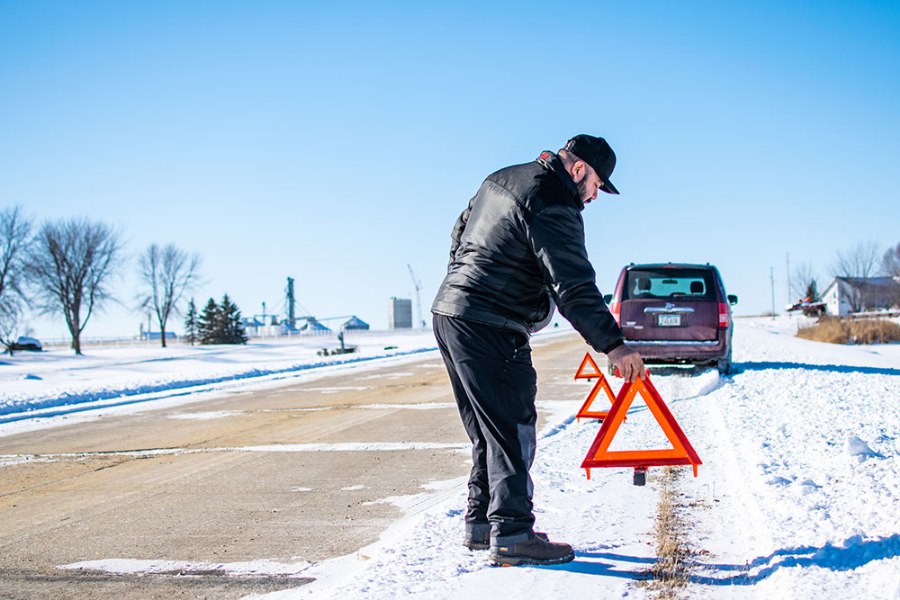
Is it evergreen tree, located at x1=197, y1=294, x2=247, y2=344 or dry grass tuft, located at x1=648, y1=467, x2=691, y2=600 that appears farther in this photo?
evergreen tree, located at x1=197, y1=294, x2=247, y2=344

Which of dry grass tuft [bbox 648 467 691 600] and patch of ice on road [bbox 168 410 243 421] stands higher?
dry grass tuft [bbox 648 467 691 600]

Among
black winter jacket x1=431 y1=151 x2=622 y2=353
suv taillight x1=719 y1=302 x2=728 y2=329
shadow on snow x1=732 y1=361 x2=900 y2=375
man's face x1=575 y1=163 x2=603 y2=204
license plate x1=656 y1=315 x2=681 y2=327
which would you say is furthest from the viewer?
shadow on snow x1=732 y1=361 x2=900 y2=375

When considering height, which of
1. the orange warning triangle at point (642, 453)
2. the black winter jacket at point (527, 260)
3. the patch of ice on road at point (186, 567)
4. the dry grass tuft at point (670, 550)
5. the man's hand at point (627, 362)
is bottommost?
the patch of ice on road at point (186, 567)

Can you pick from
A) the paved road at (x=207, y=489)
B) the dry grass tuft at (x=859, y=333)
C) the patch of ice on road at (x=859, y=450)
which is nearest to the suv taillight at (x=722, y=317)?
the paved road at (x=207, y=489)

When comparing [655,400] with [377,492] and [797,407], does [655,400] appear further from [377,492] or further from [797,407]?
[797,407]

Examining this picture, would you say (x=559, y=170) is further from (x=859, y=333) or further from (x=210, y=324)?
(x=210, y=324)

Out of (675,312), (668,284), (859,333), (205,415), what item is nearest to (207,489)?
(205,415)

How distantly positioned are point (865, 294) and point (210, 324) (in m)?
73.9

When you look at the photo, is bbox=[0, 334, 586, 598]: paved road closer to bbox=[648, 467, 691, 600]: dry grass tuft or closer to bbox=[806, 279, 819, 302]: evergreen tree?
bbox=[648, 467, 691, 600]: dry grass tuft

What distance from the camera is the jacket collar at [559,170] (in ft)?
12.1

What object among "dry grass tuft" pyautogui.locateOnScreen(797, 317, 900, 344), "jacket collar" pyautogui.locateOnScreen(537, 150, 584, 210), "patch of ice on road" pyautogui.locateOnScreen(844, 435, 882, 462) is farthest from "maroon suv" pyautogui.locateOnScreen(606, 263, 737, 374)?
"dry grass tuft" pyautogui.locateOnScreen(797, 317, 900, 344)

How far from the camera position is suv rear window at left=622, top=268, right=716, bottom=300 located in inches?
541

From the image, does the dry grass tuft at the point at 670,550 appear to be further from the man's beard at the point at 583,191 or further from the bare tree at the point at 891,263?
the bare tree at the point at 891,263

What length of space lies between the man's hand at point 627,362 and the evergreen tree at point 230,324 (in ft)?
299
